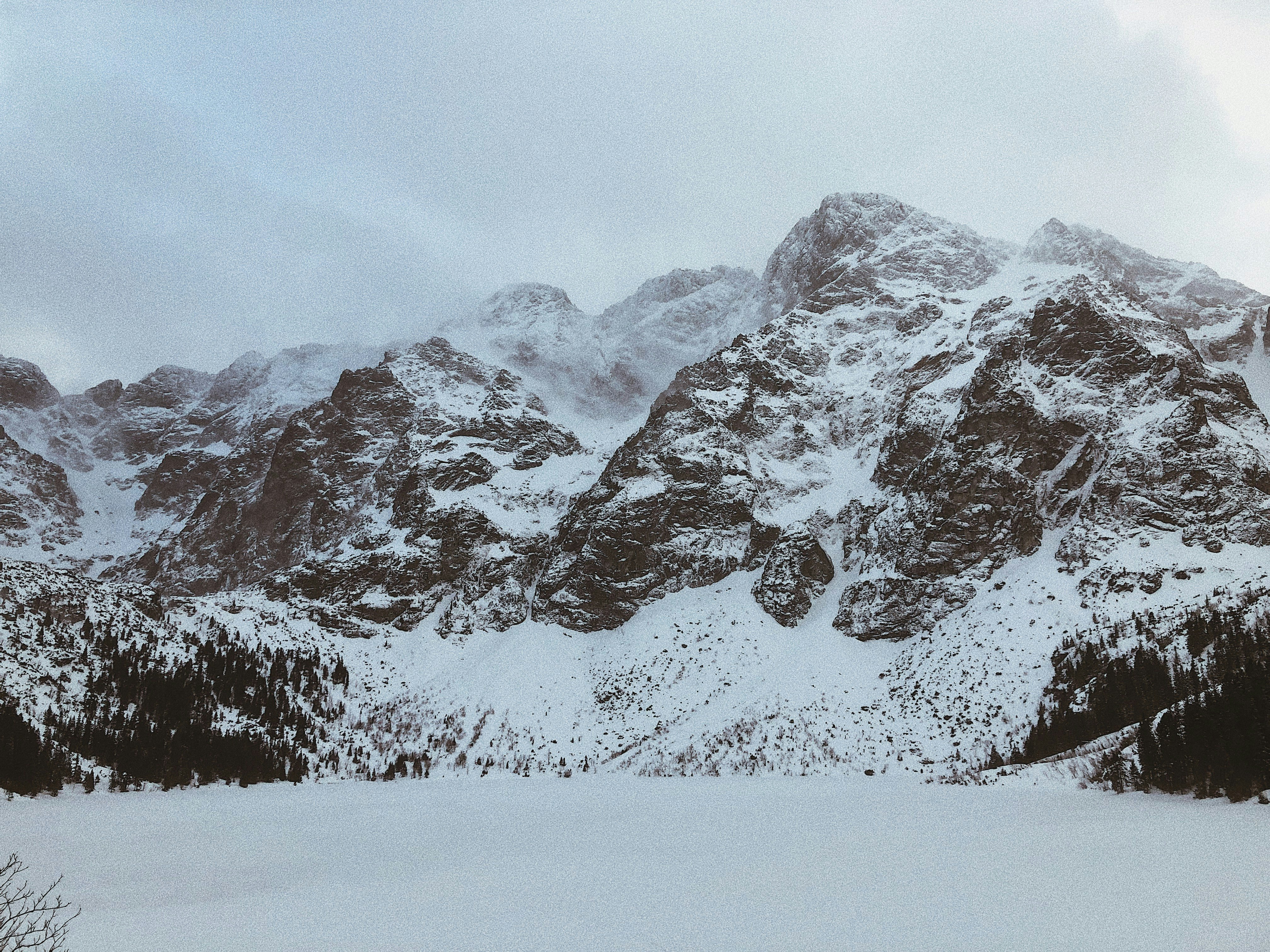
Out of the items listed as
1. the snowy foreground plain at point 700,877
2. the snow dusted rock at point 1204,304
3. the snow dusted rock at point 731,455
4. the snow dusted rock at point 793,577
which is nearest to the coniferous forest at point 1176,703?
the snowy foreground plain at point 700,877

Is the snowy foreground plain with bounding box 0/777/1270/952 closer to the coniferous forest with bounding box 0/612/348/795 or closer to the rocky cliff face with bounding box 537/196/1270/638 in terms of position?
the coniferous forest with bounding box 0/612/348/795

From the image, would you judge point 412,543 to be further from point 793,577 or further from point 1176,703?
point 1176,703

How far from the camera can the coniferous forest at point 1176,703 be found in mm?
40719

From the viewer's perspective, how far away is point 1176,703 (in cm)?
5916

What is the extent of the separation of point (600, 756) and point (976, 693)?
50633 mm

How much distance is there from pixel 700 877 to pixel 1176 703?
2162 inches

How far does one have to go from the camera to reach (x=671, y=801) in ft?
182

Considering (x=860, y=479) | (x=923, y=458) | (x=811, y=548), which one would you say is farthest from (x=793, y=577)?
(x=923, y=458)

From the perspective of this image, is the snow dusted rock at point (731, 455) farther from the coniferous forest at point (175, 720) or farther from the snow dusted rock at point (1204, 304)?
the coniferous forest at point (175, 720)

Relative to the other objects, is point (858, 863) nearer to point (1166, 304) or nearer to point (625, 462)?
point (625, 462)

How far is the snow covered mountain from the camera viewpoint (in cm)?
9894

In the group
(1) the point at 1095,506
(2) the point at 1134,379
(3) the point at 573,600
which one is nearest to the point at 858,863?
(1) the point at 1095,506

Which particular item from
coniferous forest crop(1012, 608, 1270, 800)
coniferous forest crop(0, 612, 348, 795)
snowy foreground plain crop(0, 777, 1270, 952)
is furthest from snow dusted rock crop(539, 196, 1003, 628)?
snowy foreground plain crop(0, 777, 1270, 952)

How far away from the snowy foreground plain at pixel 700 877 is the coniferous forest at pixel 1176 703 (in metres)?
3.72
